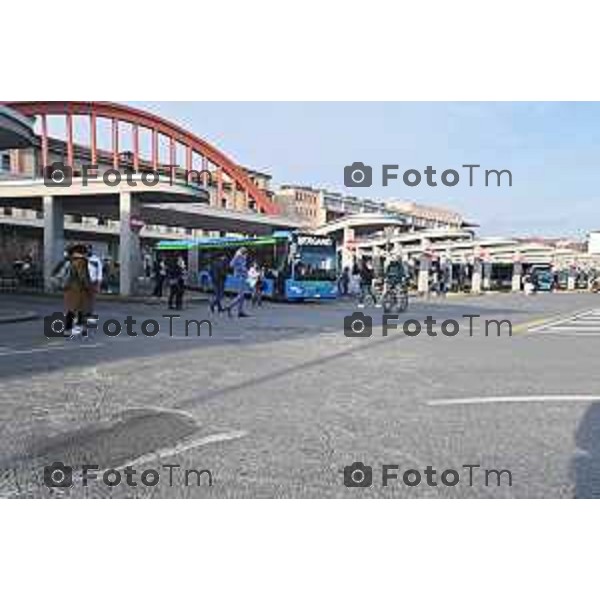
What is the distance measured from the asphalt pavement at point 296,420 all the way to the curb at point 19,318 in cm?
396

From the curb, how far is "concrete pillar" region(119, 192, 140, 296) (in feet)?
32.5

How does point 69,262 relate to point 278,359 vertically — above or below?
above

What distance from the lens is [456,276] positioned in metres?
63.3

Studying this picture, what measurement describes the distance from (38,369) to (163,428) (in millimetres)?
3839

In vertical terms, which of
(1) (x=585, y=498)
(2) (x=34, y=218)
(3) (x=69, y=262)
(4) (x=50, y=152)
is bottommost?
(1) (x=585, y=498)

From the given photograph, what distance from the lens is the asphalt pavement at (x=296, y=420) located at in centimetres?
464

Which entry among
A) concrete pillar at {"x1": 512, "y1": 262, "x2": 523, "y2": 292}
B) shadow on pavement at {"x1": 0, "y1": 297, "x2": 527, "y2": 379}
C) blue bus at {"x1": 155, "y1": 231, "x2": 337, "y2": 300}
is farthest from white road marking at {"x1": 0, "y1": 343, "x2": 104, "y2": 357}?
concrete pillar at {"x1": 512, "y1": 262, "x2": 523, "y2": 292}

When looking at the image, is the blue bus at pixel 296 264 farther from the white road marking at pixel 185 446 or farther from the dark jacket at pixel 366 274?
the white road marking at pixel 185 446

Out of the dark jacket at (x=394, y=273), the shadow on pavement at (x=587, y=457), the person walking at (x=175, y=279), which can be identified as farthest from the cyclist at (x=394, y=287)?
the shadow on pavement at (x=587, y=457)

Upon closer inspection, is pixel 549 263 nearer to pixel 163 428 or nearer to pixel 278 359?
pixel 278 359

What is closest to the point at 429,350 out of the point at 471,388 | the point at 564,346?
the point at 564,346

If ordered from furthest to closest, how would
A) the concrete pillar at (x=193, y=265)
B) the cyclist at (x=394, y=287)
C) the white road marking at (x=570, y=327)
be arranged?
the concrete pillar at (x=193, y=265) < the cyclist at (x=394, y=287) < the white road marking at (x=570, y=327)

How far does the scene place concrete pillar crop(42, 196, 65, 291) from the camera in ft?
95.9

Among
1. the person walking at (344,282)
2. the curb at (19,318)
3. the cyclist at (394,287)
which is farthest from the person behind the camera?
the person walking at (344,282)
